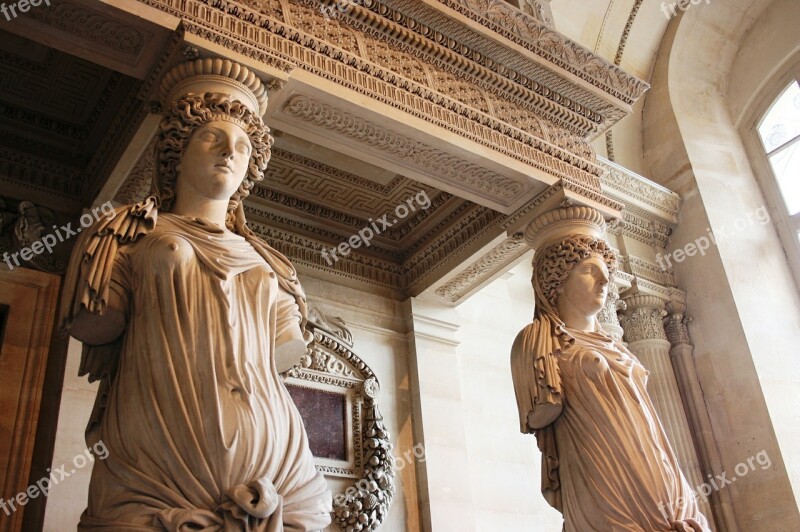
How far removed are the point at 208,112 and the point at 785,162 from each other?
7314 mm

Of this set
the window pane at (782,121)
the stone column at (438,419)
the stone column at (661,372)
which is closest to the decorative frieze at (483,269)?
the stone column at (438,419)

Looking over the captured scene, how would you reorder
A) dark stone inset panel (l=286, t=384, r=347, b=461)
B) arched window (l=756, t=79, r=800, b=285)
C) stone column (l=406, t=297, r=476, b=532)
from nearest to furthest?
dark stone inset panel (l=286, t=384, r=347, b=461) < stone column (l=406, t=297, r=476, b=532) < arched window (l=756, t=79, r=800, b=285)

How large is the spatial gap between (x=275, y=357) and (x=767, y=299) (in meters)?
6.34

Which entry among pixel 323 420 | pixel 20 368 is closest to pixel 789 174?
pixel 323 420

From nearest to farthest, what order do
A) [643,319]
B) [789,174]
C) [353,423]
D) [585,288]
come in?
1. [585,288]
2. [353,423]
3. [643,319]
4. [789,174]

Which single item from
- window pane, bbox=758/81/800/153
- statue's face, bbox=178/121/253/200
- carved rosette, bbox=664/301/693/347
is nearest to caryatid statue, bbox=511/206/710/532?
statue's face, bbox=178/121/253/200

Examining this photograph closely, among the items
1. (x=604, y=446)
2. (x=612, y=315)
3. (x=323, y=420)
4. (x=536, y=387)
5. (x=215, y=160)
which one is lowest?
(x=604, y=446)

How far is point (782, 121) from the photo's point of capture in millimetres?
8859

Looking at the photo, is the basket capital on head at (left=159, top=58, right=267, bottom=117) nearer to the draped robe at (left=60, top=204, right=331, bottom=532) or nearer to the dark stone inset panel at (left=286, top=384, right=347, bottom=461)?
the draped robe at (left=60, top=204, right=331, bottom=532)

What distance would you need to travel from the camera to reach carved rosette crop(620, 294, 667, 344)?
793 cm

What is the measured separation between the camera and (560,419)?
437 cm

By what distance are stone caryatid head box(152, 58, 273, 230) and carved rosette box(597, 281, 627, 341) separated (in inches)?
172

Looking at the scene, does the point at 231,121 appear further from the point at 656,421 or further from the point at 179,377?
the point at 656,421

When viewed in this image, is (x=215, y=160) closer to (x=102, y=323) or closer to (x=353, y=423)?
(x=102, y=323)
